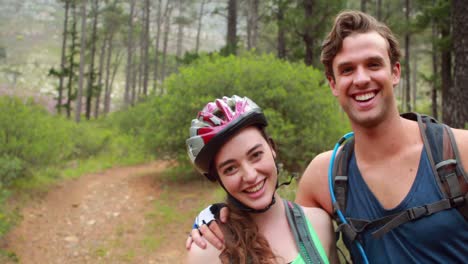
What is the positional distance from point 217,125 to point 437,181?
1152mm

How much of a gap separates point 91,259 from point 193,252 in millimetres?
5245

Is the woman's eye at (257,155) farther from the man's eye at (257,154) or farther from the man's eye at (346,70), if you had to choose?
the man's eye at (346,70)

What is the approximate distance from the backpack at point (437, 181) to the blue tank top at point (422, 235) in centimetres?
3

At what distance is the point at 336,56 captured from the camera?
2312 millimetres

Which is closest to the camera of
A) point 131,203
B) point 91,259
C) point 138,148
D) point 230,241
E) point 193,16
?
point 230,241

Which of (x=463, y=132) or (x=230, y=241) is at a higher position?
(x=463, y=132)

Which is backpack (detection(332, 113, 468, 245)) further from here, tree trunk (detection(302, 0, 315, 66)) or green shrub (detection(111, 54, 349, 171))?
tree trunk (detection(302, 0, 315, 66))

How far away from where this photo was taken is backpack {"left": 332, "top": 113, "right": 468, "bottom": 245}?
1.87m

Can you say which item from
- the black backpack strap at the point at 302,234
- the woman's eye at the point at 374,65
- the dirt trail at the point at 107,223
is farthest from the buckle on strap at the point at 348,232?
the dirt trail at the point at 107,223

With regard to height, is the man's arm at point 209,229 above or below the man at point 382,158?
below

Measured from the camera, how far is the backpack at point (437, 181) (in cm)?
187

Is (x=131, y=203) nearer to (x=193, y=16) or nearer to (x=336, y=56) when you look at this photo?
(x=336, y=56)

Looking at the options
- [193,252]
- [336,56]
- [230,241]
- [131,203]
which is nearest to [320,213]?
[230,241]

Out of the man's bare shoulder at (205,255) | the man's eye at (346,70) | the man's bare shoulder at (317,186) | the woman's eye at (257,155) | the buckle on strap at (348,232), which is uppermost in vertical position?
the man's eye at (346,70)
